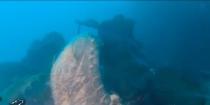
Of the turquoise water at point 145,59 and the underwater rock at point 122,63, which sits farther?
the turquoise water at point 145,59

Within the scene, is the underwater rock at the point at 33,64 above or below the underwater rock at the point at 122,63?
above

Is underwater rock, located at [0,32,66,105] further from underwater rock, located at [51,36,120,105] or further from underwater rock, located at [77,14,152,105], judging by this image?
underwater rock, located at [51,36,120,105]

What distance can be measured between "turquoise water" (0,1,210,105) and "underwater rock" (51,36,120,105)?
1.24 ft

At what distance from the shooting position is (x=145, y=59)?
13.5m

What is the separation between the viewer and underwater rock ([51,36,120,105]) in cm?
905

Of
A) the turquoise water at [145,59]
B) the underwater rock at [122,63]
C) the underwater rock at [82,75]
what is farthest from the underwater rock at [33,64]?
the underwater rock at [82,75]

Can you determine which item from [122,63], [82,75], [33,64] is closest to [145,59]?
[122,63]

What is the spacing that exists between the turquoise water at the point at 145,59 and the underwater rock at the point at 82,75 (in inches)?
14.9

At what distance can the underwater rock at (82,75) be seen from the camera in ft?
29.7

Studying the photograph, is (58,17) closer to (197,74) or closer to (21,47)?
(21,47)

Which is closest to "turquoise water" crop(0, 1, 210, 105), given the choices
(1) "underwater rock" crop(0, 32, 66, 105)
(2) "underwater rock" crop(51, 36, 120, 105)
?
(1) "underwater rock" crop(0, 32, 66, 105)

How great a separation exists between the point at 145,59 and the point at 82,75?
4880 mm

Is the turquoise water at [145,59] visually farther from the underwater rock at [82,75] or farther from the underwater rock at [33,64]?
the underwater rock at [82,75]

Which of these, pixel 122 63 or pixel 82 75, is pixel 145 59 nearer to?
pixel 122 63
